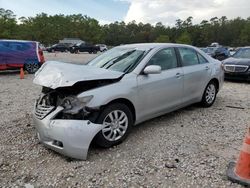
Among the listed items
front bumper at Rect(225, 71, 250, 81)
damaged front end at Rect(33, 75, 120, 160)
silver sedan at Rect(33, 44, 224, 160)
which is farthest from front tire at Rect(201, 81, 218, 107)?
front bumper at Rect(225, 71, 250, 81)

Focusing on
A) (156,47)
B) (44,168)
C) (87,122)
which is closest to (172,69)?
(156,47)

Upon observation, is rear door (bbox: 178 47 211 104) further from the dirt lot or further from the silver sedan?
the dirt lot

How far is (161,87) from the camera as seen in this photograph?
16.1 ft

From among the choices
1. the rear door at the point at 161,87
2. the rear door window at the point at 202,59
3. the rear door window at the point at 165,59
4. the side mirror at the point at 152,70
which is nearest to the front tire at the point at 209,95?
the rear door window at the point at 202,59

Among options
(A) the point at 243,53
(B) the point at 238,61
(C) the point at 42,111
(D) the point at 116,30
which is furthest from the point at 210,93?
(D) the point at 116,30

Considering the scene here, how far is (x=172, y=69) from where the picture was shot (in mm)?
5289

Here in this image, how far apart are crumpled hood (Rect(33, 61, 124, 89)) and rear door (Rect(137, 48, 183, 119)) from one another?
0.54m

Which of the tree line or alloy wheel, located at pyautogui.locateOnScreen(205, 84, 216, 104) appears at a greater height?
the tree line

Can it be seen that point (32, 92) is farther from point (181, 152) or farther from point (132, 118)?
point (181, 152)

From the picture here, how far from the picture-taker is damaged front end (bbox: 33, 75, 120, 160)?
3.67 meters

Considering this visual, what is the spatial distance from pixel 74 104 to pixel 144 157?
4.09 ft

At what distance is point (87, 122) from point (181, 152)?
1461 mm

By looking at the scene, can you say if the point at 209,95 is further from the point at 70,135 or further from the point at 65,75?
the point at 70,135

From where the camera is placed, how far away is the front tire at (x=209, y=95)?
249 inches
